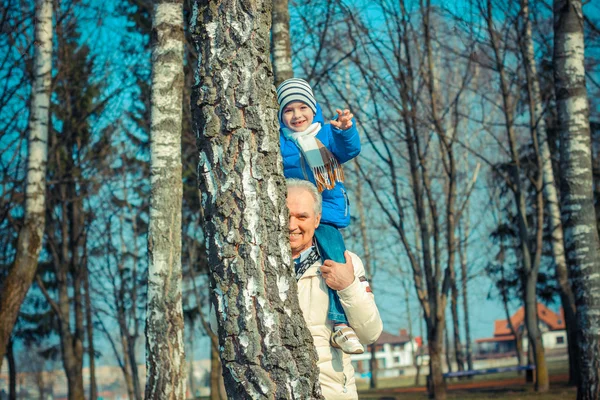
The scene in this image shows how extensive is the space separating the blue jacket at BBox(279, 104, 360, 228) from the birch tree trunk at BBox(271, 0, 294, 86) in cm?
433

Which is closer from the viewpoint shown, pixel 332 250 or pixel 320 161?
pixel 332 250

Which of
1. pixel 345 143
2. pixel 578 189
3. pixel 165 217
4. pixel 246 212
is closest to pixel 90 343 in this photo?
pixel 165 217

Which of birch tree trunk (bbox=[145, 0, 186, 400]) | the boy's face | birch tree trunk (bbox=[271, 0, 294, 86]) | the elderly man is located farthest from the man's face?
birch tree trunk (bbox=[271, 0, 294, 86])

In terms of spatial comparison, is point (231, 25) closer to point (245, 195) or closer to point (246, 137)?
point (246, 137)

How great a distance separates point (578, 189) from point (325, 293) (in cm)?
573

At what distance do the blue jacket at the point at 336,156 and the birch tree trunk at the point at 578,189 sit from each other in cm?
517

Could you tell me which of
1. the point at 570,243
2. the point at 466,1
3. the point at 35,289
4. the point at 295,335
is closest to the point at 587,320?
the point at 570,243

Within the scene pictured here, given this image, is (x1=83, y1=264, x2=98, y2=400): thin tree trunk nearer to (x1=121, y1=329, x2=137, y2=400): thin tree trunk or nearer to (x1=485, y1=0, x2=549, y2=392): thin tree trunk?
(x1=121, y1=329, x2=137, y2=400): thin tree trunk

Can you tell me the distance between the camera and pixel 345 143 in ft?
10.2

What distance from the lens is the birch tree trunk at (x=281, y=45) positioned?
24.5 ft

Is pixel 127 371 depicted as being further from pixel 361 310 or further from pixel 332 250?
pixel 361 310

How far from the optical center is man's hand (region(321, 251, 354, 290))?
2.61 m

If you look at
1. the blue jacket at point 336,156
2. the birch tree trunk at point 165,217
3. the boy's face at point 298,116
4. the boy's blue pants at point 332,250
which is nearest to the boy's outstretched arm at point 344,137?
the blue jacket at point 336,156

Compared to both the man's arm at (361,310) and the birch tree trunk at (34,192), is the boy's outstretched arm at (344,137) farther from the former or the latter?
the birch tree trunk at (34,192)
